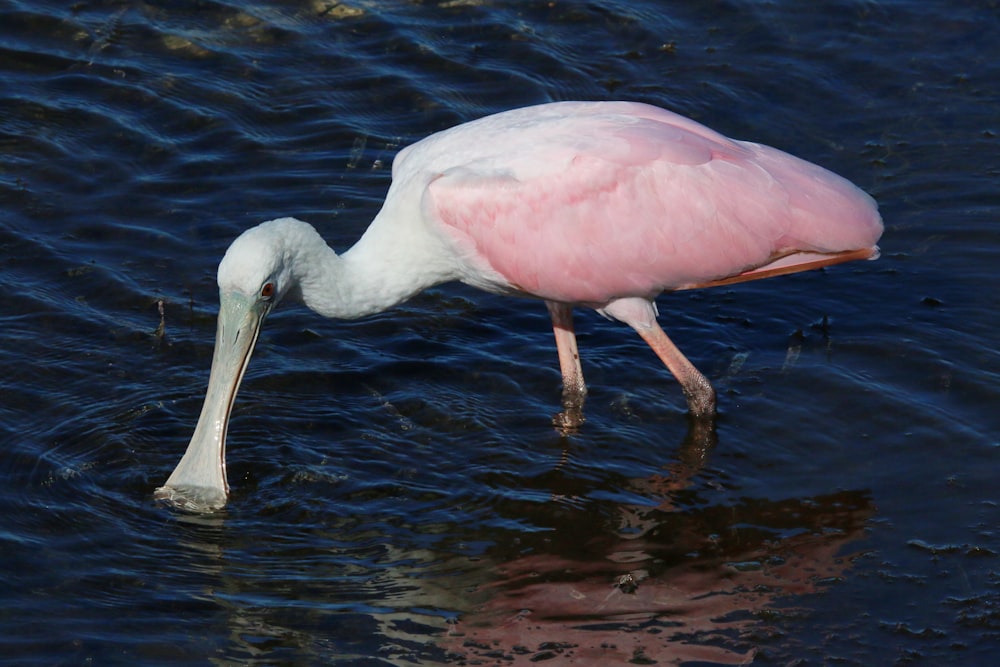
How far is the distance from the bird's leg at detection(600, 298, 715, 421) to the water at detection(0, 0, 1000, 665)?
24cm

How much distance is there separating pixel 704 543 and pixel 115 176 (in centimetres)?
562

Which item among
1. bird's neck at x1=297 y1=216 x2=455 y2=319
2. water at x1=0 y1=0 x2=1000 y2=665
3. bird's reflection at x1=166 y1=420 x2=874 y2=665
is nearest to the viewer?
bird's reflection at x1=166 y1=420 x2=874 y2=665

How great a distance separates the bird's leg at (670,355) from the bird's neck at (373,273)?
110cm

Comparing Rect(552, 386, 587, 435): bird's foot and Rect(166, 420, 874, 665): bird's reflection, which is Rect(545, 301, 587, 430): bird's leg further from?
Rect(166, 420, 874, 665): bird's reflection

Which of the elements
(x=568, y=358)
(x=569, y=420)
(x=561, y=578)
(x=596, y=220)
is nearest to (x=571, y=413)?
(x=569, y=420)

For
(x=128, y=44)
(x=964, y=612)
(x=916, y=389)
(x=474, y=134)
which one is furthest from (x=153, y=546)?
(x=128, y=44)

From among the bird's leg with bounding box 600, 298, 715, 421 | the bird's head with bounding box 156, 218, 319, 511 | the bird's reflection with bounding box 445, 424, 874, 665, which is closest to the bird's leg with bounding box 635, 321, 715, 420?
the bird's leg with bounding box 600, 298, 715, 421

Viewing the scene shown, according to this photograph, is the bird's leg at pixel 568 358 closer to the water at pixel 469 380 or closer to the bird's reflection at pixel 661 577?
the water at pixel 469 380

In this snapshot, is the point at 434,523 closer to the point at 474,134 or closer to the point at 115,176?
the point at 474,134

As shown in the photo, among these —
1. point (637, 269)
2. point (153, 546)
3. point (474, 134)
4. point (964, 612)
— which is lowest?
point (153, 546)

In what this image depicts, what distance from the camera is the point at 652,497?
8.11 meters

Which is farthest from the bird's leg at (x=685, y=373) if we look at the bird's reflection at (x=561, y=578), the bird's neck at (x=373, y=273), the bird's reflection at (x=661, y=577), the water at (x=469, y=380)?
the bird's neck at (x=373, y=273)

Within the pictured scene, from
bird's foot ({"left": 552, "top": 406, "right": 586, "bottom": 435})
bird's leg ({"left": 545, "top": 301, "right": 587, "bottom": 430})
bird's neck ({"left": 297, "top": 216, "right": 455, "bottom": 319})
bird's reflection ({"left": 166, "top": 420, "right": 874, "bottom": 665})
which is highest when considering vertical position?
bird's neck ({"left": 297, "top": 216, "right": 455, "bottom": 319})

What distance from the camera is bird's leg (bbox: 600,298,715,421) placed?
8.67m
